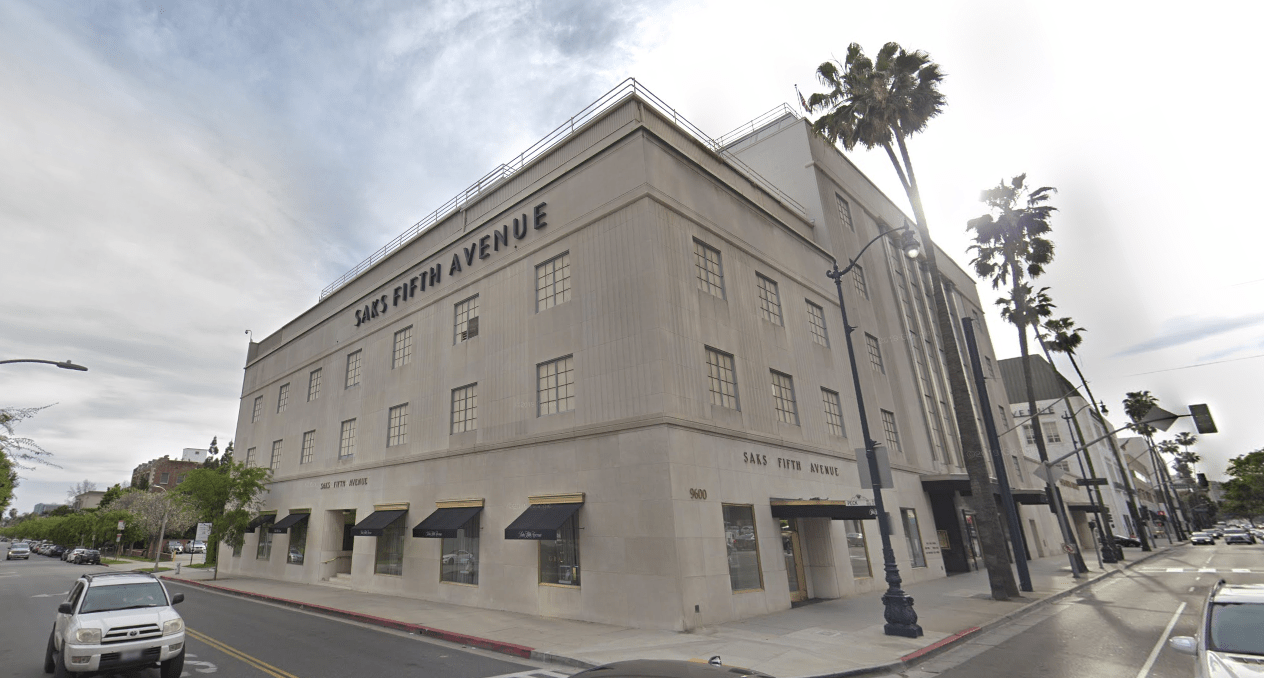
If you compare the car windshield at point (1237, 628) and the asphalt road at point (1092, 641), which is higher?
the car windshield at point (1237, 628)

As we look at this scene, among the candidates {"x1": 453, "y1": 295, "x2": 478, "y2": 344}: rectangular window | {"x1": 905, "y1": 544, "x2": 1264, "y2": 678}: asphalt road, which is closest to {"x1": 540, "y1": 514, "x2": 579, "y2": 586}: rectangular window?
{"x1": 905, "y1": 544, "x2": 1264, "y2": 678}: asphalt road

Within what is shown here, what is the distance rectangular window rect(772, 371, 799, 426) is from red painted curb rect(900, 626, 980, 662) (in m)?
8.38

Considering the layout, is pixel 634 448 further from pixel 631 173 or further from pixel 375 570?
pixel 375 570

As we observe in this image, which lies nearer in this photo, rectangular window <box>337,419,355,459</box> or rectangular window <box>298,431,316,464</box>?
rectangular window <box>337,419,355,459</box>

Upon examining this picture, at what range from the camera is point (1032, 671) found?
384 inches

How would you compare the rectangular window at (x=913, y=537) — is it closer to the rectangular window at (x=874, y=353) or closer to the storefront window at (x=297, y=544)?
the rectangular window at (x=874, y=353)

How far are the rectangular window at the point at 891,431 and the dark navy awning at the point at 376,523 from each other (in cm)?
2251

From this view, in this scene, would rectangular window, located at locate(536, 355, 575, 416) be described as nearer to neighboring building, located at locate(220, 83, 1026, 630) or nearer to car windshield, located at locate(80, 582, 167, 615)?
neighboring building, located at locate(220, 83, 1026, 630)

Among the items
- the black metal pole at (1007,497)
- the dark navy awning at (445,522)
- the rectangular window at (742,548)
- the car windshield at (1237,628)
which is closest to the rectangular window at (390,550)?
the dark navy awning at (445,522)

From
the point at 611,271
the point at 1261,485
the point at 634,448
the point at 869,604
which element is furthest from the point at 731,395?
the point at 1261,485

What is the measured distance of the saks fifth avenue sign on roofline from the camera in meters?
20.9

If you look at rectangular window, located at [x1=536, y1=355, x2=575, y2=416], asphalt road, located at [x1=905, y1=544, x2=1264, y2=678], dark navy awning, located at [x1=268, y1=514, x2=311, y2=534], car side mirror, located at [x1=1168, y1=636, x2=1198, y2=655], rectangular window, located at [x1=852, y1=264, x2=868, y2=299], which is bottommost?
asphalt road, located at [x1=905, y1=544, x2=1264, y2=678]

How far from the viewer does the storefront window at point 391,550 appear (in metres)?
22.7

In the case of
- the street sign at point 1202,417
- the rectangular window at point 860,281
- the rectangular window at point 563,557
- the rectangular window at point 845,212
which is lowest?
the rectangular window at point 563,557
